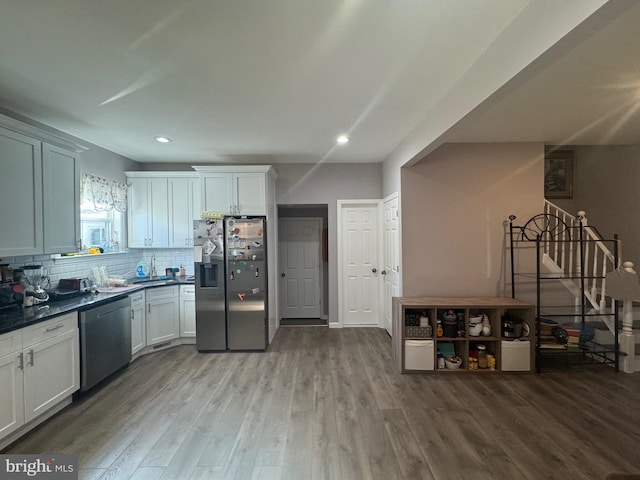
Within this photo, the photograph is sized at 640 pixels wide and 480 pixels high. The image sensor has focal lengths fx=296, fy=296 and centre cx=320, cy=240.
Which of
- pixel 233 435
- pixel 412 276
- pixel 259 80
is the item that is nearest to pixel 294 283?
pixel 412 276

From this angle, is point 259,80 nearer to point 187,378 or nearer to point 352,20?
point 352,20

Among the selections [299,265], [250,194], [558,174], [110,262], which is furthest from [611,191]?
[110,262]

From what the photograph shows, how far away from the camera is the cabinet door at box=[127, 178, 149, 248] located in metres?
4.15

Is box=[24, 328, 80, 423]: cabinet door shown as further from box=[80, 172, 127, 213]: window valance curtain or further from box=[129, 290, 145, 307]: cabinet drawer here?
box=[80, 172, 127, 213]: window valance curtain

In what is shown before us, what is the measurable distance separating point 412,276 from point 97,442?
3.20 m

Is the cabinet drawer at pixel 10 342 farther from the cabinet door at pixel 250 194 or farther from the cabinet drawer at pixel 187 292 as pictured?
the cabinet door at pixel 250 194

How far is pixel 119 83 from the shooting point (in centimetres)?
216

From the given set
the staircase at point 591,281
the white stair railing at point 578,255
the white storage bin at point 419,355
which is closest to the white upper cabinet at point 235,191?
the white storage bin at point 419,355

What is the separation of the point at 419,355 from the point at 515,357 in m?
0.99

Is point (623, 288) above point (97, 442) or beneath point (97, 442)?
above

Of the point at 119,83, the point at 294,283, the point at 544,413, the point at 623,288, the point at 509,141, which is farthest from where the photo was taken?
the point at 294,283

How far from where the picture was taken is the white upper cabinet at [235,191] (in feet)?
12.8

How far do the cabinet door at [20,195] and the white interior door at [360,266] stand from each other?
353cm

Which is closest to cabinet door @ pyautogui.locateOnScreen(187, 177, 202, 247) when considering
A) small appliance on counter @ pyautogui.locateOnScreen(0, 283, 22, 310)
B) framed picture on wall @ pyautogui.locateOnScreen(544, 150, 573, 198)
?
small appliance on counter @ pyautogui.locateOnScreen(0, 283, 22, 310)
